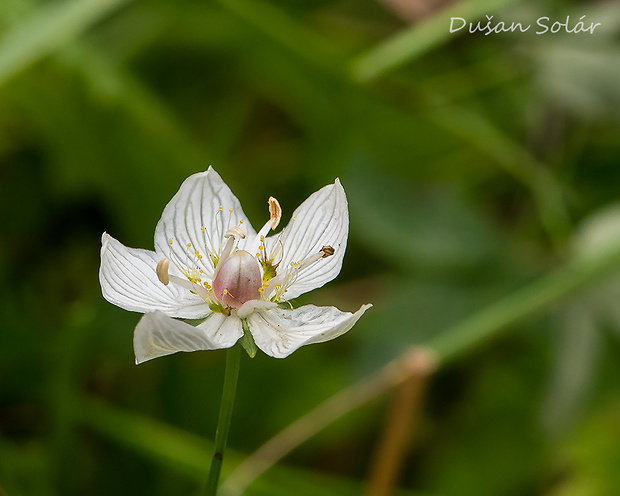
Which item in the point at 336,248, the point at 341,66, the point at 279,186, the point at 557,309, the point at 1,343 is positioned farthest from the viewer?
the point at 279,186

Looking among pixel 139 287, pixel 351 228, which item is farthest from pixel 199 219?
pixel 351 228

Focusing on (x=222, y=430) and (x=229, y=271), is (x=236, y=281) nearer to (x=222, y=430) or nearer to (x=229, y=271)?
(x=229, y=271)

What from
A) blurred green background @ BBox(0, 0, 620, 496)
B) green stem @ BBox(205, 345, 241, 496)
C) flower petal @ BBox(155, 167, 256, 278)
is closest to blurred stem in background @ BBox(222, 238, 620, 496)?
blurred green background @ BBox(0, 0, 620, 496)

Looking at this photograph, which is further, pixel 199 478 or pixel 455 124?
pixel 455 124

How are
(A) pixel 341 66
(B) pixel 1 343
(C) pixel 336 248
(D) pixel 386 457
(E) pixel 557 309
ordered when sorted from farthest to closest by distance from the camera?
(A) pixel 341 66
(E) pixel 557 309
(B) pixel 1 343
(D) pixel 386 457
(C) pixel 336 248

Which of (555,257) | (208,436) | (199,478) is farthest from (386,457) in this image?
(555,257)

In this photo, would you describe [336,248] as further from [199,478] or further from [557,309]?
[557,309]
